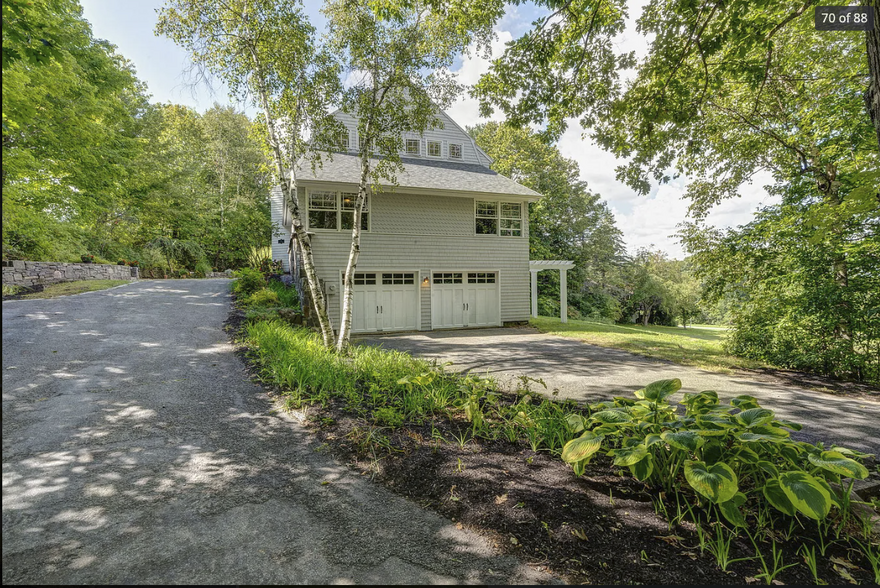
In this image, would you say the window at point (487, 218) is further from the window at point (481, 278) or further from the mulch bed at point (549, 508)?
the mulch bed at point (549, 508)

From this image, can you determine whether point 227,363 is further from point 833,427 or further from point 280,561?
point 833,427

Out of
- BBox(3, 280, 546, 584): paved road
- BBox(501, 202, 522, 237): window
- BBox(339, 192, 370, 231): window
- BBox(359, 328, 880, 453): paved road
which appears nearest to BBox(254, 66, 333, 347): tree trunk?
BBox(3, 280, 546, 584): paved road

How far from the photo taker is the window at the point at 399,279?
39.8 ft

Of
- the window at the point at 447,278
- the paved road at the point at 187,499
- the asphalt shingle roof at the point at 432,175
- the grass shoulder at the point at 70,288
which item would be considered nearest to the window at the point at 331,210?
the asphalt shingle roof at the point at 432,175

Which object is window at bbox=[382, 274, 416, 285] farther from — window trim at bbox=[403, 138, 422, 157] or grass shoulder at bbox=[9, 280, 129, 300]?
grass shoulder at bbox=[9, 280, 129, 300]

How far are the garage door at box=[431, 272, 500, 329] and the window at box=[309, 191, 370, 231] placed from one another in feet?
10.9

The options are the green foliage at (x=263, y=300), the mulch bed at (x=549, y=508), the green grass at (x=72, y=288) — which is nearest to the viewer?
the mulch bed at (x=549, y=508)

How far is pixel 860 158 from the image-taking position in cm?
641

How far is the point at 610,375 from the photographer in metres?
6.87

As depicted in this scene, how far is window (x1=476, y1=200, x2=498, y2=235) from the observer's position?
1336 centimetres

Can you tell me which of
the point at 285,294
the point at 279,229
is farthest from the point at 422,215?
the point at 279,229

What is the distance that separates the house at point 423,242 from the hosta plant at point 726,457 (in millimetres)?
9116

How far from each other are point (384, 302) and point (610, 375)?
7.12 m

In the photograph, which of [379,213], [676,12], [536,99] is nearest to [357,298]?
[379,213]
